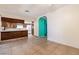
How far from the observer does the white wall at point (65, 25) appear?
4762 millimetres

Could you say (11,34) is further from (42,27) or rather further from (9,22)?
(42,27)

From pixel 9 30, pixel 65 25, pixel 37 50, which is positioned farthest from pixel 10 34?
pixel 65 25

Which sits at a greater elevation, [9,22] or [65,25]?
[9,22]

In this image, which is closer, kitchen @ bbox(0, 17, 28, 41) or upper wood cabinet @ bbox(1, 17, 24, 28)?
kitchen @ bbox(0, 17, 28, 41)

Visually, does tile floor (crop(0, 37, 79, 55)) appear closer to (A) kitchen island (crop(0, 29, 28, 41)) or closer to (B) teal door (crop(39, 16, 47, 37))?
(A) kitchen island (crop(0, 29, 28, 41))

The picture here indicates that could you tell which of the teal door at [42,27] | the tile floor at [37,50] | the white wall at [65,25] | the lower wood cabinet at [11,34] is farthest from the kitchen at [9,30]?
the white wall at [65,25]

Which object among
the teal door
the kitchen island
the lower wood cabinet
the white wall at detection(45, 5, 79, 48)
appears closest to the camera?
the white wall at detection(45, 5, 79, 48)

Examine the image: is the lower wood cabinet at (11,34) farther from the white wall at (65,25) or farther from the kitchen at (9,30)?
the white wall at (65,25)

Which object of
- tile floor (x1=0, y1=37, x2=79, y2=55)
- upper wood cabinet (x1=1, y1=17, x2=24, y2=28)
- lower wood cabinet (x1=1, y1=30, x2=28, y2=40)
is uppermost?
upper wood cabinet (x1=1, y1=17, x2=24, y2=28)

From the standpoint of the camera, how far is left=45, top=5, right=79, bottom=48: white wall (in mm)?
4762

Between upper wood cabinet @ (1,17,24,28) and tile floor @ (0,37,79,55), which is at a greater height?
upper wood cabinet @ (1,17,24,28)

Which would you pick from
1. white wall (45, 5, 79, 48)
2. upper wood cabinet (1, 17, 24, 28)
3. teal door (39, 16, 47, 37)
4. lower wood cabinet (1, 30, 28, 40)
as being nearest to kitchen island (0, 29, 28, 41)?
lower wood cabinet (1, 30, 28, 40)

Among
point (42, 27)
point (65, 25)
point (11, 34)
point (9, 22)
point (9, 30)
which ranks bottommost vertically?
point (11, 34)

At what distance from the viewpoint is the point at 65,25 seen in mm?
5457
